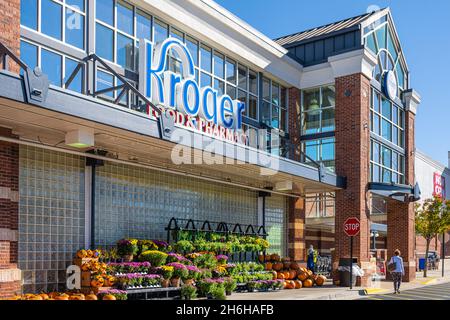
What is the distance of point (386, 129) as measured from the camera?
28141mm

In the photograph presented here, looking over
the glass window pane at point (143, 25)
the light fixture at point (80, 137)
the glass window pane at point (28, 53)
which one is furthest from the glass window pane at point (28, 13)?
the glass window pane at point (143, 25)

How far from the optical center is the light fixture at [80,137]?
13.8 metres

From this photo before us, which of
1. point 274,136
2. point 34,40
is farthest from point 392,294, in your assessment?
point 34,40

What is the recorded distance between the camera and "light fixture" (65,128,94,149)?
45.3 ft

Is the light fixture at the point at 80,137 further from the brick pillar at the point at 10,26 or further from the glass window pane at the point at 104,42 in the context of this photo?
the glass window pane at the point at 104,42

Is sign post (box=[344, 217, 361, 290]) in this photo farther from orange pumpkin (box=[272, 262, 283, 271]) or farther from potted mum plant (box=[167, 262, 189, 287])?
potted mum plant (box=[167, 262, 189, 287])

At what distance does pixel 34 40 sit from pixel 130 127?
3309 mm

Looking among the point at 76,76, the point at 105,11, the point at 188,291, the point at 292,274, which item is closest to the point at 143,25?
the point at 105,11

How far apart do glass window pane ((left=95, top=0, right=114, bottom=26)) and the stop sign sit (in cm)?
1149

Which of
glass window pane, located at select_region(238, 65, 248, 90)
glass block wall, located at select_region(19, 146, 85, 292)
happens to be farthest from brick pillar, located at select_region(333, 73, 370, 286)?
glass block wall, located at select_region(19, 146, 85, 292)

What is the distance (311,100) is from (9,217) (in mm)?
16468

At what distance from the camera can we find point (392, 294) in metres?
22.2

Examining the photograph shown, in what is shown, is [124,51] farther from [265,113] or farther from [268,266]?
[268,266]

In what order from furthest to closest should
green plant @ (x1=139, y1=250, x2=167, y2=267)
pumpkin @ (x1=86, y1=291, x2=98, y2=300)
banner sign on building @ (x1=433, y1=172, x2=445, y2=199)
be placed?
banner sign on building @ (x1=433, y1=172, x2=445, y2=199) < green plant @ (x1=139, y1=250, x2=167, y2=267) < pumpkin @ (x1=86, y1=291, x2=98, y2=300)
